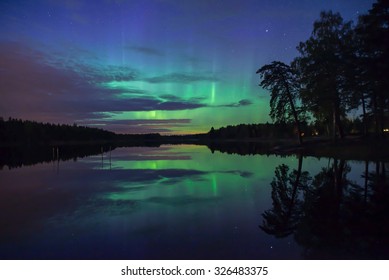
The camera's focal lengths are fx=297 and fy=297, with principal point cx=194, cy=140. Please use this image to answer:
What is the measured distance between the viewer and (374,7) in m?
24.3

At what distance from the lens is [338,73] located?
30141mm

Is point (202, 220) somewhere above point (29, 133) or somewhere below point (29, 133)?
below

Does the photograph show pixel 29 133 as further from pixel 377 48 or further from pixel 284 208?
pixel 284 208

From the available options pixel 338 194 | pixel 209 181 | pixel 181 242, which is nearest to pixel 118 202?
pixel 181 242

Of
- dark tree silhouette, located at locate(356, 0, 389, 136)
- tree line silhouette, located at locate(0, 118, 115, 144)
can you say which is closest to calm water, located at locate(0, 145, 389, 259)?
dark tree silhouette, located at locate(356, 0, 389, 136)

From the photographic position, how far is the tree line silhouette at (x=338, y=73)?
78.7 feet

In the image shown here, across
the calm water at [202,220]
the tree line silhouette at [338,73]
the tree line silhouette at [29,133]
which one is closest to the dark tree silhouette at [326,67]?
the tree line silhouette at [338,73]

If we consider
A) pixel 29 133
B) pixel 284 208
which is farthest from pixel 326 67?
pixel 29 133

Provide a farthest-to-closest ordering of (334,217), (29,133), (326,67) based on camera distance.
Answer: (29,133)
(326,67)
(334,217)

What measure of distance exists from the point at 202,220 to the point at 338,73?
26440mm

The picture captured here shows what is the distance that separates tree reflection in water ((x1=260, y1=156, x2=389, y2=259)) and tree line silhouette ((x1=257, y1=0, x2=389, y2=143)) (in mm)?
12946

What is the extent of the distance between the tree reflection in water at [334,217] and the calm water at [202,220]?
0.09 ft

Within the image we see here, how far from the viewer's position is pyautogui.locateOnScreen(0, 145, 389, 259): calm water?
7.52m

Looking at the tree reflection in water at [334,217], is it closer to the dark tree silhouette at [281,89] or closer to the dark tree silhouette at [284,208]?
the dark tree silhouette at [284,208]
